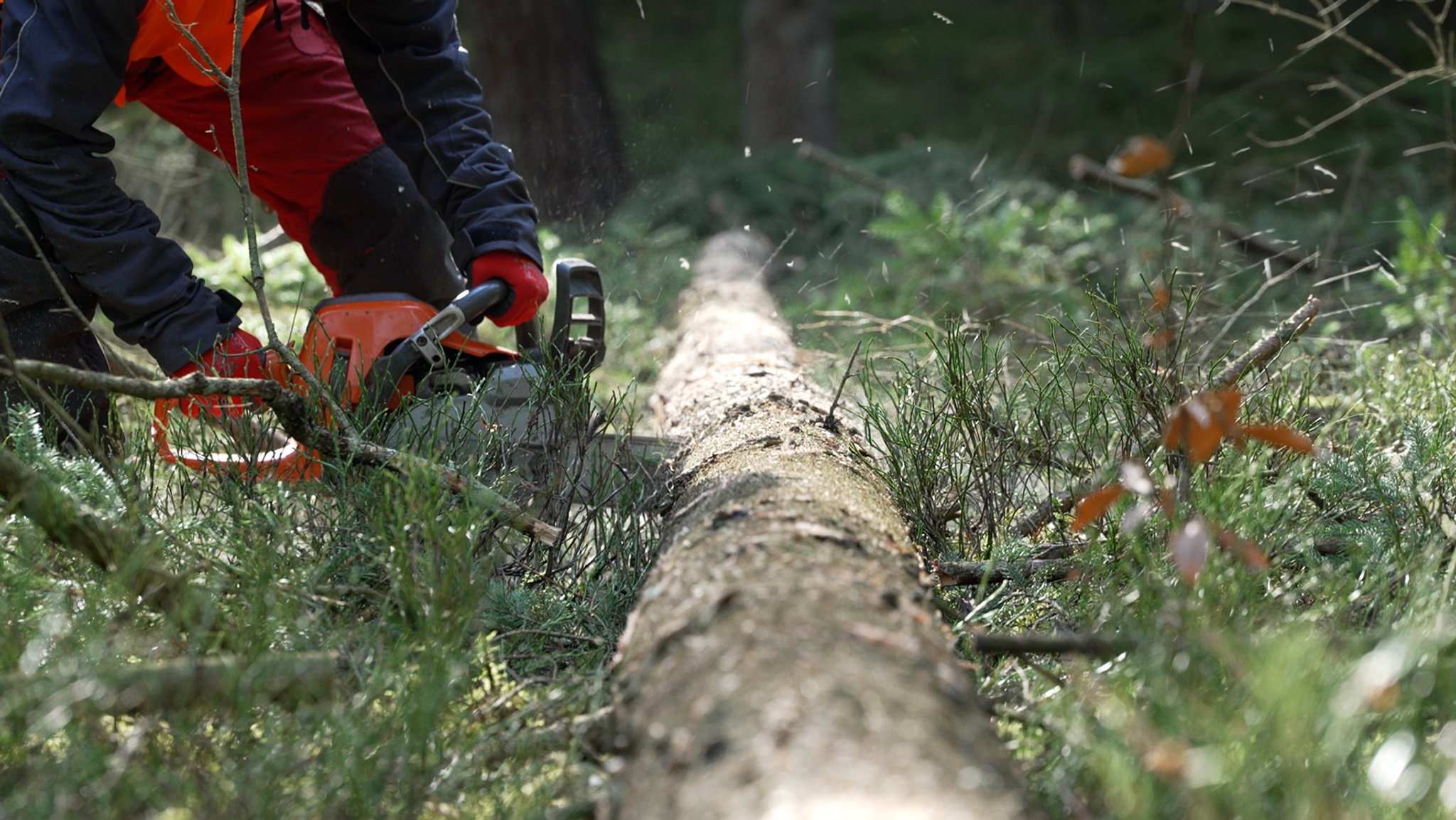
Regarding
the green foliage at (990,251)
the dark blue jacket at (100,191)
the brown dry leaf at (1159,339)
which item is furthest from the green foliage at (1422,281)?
the dark blue jacket at (100,191)

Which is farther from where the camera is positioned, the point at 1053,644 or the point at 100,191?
the point at 100,191

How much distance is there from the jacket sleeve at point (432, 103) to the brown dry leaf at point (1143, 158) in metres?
1.68

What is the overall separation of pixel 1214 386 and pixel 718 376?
1404 mm

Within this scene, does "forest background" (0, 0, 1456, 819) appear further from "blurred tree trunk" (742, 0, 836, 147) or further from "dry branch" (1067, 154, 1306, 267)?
"blurred tree trunk" (742, 0, 836, 147)

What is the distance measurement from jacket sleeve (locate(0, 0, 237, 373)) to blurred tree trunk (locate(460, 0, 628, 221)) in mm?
5099

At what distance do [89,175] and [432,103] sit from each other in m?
0.97

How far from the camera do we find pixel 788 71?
382 inches

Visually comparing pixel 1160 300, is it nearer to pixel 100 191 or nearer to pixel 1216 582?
pixel 1216 582

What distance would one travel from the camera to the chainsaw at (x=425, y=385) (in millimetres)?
2393

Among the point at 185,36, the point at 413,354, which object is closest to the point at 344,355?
the point at 413,354

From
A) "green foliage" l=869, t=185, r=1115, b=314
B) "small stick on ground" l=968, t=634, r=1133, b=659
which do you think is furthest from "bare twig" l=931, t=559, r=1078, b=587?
"green foliage" l=869, t=185, r=1115, b=314

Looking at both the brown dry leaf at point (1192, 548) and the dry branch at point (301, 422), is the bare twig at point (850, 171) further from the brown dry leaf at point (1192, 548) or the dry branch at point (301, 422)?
the brown dry leaf at point (1192, 548)

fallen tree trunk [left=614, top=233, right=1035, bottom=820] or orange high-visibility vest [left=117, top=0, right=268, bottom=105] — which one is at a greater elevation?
orange high-visibility vest [left=117, top=0, right=268, bottom=105]

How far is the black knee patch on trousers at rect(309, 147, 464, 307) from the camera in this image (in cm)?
352
